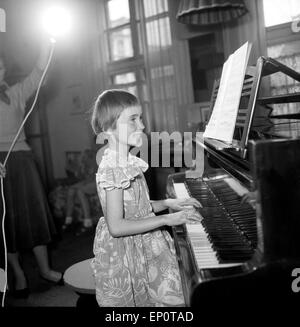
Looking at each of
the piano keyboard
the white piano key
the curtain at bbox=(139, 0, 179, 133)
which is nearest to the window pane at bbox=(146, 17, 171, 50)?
the curtain at bbox=(139, 0, 179, 133)

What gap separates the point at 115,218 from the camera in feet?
4.80

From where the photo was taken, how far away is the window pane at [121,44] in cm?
607

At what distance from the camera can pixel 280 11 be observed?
4316mm

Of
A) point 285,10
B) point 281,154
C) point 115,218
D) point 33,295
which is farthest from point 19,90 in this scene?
point 285,10

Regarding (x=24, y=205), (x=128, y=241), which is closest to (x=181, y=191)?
(x=128, y=241)

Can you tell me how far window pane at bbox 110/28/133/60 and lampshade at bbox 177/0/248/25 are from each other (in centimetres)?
203

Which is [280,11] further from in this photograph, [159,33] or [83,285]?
[83,285]

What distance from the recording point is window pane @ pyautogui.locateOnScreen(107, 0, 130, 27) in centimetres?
596

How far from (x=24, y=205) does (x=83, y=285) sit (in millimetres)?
1500

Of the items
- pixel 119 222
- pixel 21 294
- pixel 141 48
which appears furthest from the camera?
pixel 141 48

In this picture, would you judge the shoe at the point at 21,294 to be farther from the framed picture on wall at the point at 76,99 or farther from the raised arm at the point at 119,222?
the framed picture on wall at the point at 76,99

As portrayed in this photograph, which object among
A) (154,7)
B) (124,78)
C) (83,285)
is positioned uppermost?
(154,7)
